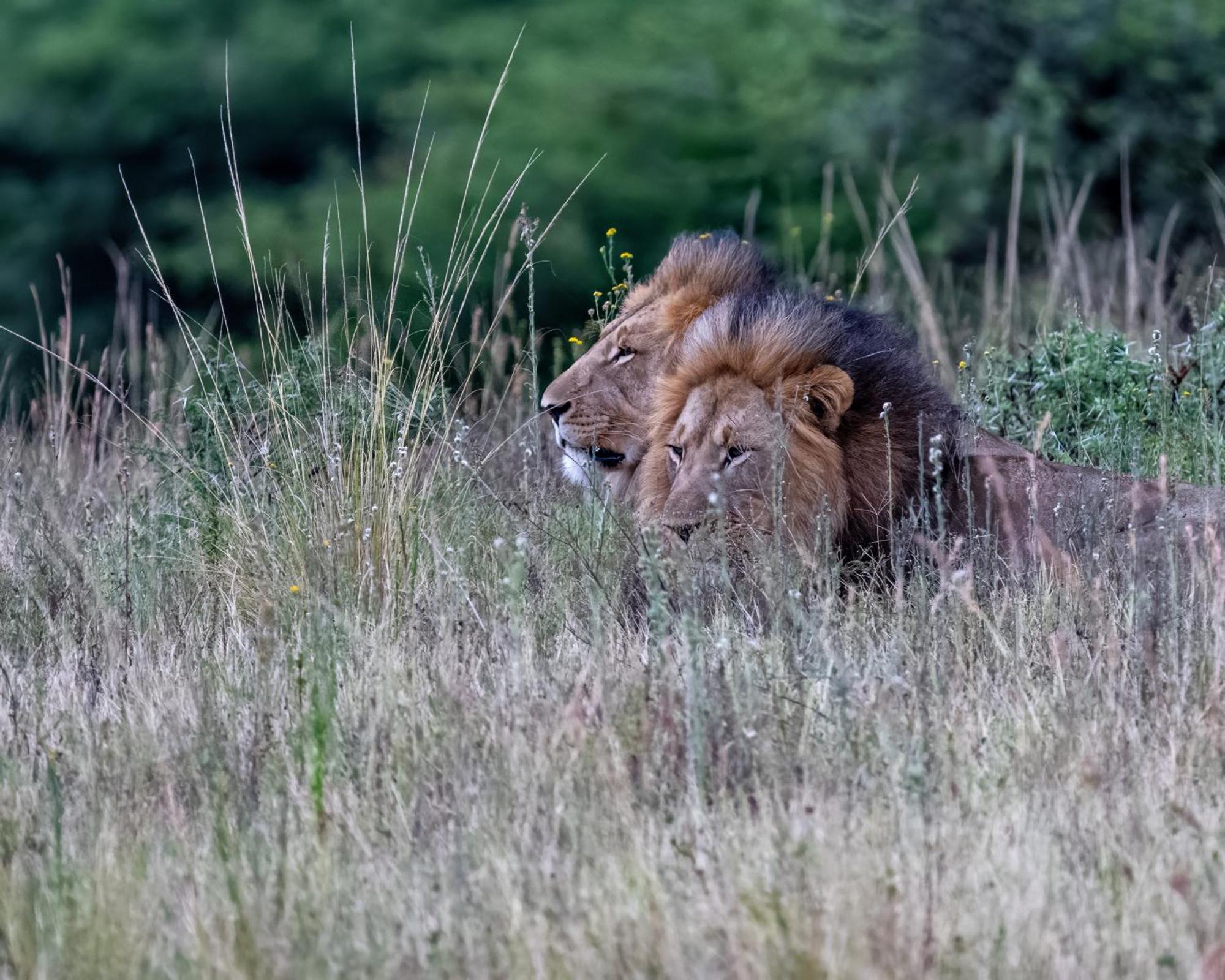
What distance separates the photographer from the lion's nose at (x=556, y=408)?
543 cm

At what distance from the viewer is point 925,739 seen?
3045 millimetres

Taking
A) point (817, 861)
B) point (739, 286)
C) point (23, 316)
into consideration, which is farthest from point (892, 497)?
point (23, 316)

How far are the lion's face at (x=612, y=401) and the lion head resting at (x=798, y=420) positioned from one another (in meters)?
0.68

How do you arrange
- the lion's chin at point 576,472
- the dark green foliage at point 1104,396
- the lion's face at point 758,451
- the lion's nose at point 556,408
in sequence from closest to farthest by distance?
1. the lion's face at point 758,451
2. the lion's nose at point 556,408
3. the lion's chin at point 576,472
4. the dark green foliage at point 1104,396

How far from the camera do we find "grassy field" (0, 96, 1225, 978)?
93.0 inches

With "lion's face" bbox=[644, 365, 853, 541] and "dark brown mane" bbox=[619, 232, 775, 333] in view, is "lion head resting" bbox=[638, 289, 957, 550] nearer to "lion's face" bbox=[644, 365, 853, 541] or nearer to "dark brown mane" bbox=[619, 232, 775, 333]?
"lion's face" bbox=[644, 365, 853, 541]

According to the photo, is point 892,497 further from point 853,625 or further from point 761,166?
point 761,166

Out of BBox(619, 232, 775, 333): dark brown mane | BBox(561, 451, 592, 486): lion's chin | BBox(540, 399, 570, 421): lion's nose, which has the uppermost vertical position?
BBox(619, 232, 775, 333): dark brown mane

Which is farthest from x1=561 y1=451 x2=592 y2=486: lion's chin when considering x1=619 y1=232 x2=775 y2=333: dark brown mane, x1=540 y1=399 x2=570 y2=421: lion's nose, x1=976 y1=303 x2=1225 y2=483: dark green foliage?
x1=976 y1=303 x2=1225 y2=483: dark green foliage

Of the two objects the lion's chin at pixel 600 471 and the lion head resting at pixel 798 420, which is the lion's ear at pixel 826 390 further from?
the lion's chin at pixel 600 471

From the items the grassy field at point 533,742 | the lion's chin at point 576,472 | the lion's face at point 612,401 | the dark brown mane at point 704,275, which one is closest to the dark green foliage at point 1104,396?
the grassy field at point 533,742

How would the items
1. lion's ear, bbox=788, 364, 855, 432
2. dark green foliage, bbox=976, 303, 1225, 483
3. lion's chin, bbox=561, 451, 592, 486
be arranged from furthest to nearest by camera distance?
dark green foliage, bbox=976, 303, 1225, 483 < lion's chin, bbox=561, 451, 592, 486 < lion's ear, bbox=788, 364, 855, 432

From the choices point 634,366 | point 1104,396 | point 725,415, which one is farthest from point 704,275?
point 1104,396

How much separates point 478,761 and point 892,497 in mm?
1875
